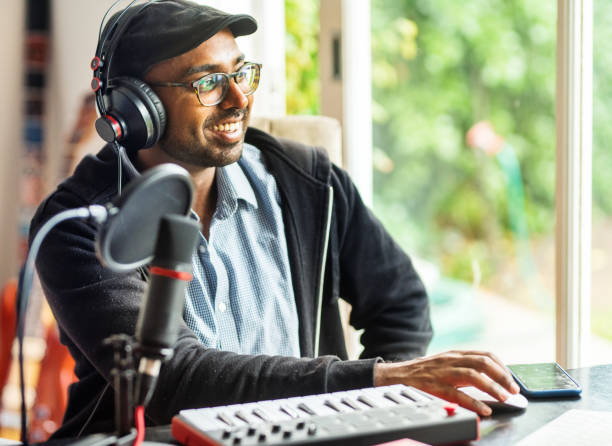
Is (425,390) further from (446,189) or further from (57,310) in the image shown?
(446,189)

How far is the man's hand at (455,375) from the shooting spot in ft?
3.05

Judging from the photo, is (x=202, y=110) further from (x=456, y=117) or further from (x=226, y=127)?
(x=456, y=117)

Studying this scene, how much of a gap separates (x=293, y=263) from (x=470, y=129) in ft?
5.02

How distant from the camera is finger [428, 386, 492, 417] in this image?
2.93ft

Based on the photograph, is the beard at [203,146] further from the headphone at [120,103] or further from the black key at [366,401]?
the black key at [366,401]

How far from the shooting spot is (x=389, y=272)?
1.54 metres

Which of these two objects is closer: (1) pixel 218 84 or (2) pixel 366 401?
(2) pixel 366 401

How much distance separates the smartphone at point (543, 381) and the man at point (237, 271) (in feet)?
0.18

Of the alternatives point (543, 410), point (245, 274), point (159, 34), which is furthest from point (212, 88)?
point (543, 410)

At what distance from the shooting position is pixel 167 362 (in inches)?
41.9

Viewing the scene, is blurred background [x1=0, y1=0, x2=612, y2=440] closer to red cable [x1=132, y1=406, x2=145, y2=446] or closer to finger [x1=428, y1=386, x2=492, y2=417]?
finger [x1=428, y1=386, x2=492, y2=417]

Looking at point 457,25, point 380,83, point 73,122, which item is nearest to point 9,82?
point 73,122

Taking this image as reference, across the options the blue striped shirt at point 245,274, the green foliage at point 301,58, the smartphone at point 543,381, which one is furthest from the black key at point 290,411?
the green foliage at point 301,58

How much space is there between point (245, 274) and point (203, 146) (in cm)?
26
